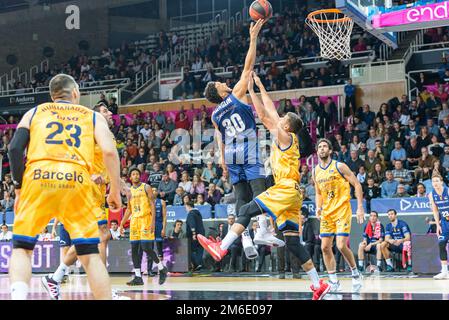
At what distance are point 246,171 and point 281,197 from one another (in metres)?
0.70

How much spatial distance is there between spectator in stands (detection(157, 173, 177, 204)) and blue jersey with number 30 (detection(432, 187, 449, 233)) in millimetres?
7721

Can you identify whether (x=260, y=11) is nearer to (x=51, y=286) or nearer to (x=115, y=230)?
(x=51, y=286)

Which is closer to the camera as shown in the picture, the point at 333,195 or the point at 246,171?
the point at 246,171

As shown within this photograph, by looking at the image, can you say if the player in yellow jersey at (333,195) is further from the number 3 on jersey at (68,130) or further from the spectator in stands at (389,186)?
the spectator in stands at (389,186)

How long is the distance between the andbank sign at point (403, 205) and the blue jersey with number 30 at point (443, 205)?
1.45 meters

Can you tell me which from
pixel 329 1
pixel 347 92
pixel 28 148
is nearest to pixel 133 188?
pixel 28 148

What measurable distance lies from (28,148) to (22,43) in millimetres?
30256

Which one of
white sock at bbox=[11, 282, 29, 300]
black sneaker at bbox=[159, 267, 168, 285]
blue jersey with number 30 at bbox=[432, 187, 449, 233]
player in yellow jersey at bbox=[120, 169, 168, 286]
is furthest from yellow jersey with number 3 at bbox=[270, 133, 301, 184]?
blue jersey with number 30 at bbox=[432, 187, 449, 233]

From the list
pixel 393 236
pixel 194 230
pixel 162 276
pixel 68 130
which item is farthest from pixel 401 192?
pixel 68 130

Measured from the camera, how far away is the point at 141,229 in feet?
44.4

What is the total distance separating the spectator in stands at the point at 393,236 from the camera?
1523 cm

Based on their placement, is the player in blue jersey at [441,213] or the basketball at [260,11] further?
the player in blue jersey at [441,213]

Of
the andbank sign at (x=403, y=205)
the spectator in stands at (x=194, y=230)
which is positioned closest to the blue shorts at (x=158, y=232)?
the spectator in stands at (x=194, y=230)

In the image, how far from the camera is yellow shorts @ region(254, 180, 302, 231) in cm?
855
